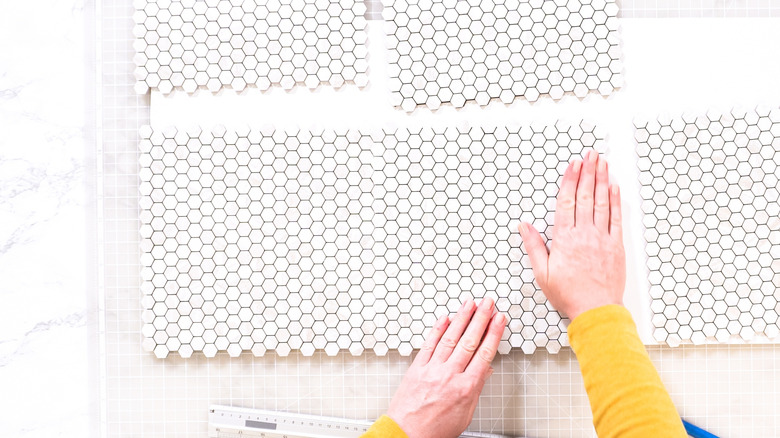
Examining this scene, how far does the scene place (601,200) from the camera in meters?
0.71

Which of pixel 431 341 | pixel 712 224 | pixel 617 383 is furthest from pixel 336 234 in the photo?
pixel 712 224

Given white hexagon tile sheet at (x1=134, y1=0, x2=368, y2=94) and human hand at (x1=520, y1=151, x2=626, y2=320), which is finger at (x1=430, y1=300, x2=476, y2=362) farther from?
white hexagon tile sheet at (x1=134, y1=0, x2=368, y2=94)

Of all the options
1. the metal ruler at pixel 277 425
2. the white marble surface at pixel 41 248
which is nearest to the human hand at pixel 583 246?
the metal ruler at pixel 277 425

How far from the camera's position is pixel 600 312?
2.20ft

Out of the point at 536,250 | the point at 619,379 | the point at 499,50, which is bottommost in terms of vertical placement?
the point at 619,379

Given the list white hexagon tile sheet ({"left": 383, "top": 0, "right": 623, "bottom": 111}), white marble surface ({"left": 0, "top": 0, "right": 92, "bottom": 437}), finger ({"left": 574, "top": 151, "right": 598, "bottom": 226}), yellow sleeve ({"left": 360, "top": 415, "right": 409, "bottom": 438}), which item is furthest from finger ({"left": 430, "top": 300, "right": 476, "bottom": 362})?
white marble surface ({"left": 0, "top": 0, "right": 92, "bottom": 437})

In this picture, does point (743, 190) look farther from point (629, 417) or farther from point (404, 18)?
point (404, 18)

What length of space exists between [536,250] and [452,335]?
17 cm

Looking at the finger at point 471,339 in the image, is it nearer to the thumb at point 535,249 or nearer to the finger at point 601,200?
the thumb at point 535,249

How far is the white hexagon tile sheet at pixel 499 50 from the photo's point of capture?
2.40ft

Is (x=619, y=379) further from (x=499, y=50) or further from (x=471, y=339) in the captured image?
(x=499, y=50)

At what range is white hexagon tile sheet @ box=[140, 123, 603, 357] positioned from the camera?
73 centimetres

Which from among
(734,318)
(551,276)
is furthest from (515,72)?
(734,318)

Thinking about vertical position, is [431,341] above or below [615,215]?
below
